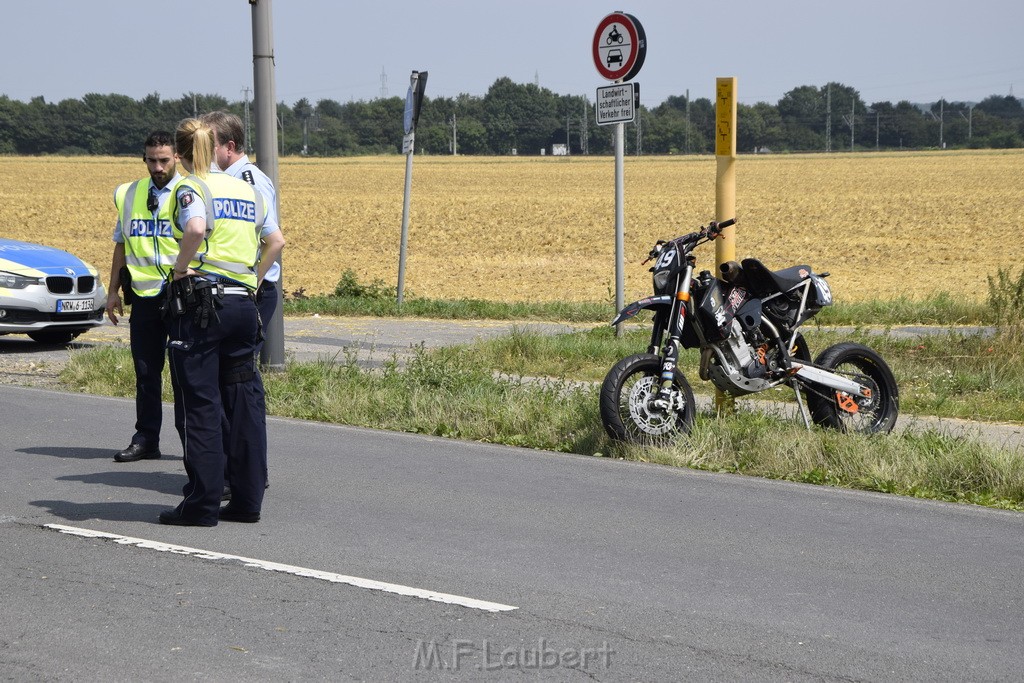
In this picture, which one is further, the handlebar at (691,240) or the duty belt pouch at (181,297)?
the handlebar at (691,240)

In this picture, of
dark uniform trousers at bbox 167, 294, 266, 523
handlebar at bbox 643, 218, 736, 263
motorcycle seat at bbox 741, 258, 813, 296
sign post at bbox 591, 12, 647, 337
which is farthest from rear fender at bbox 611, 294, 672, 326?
sign post at bbox 591, 12, 647, 337

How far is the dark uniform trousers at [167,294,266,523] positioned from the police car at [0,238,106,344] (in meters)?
7.79

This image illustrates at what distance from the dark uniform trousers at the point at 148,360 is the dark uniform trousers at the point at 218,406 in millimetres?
1456

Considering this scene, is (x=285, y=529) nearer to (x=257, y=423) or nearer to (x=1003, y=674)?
(x=257, y=423)

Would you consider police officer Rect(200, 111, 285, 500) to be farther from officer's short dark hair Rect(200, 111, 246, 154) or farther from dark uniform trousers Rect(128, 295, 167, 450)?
dark uniform trousers Rect(128, 295, 167, 450)

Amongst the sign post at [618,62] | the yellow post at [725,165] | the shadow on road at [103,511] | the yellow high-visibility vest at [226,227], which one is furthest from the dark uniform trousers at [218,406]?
the sign post at [618,62]

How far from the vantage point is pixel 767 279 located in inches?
339

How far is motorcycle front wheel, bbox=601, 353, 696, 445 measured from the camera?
8.09 m

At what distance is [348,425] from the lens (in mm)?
9625

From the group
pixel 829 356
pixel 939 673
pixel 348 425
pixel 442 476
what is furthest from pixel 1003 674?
pixel 348 425

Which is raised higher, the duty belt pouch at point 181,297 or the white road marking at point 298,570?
the duty belt pouch at point 181,297

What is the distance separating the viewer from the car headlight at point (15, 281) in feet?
44.5

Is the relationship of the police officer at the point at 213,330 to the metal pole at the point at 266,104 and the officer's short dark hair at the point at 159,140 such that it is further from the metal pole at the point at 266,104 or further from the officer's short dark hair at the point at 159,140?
the metal pole at the point at 266,104

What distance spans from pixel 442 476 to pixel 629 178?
244ft
